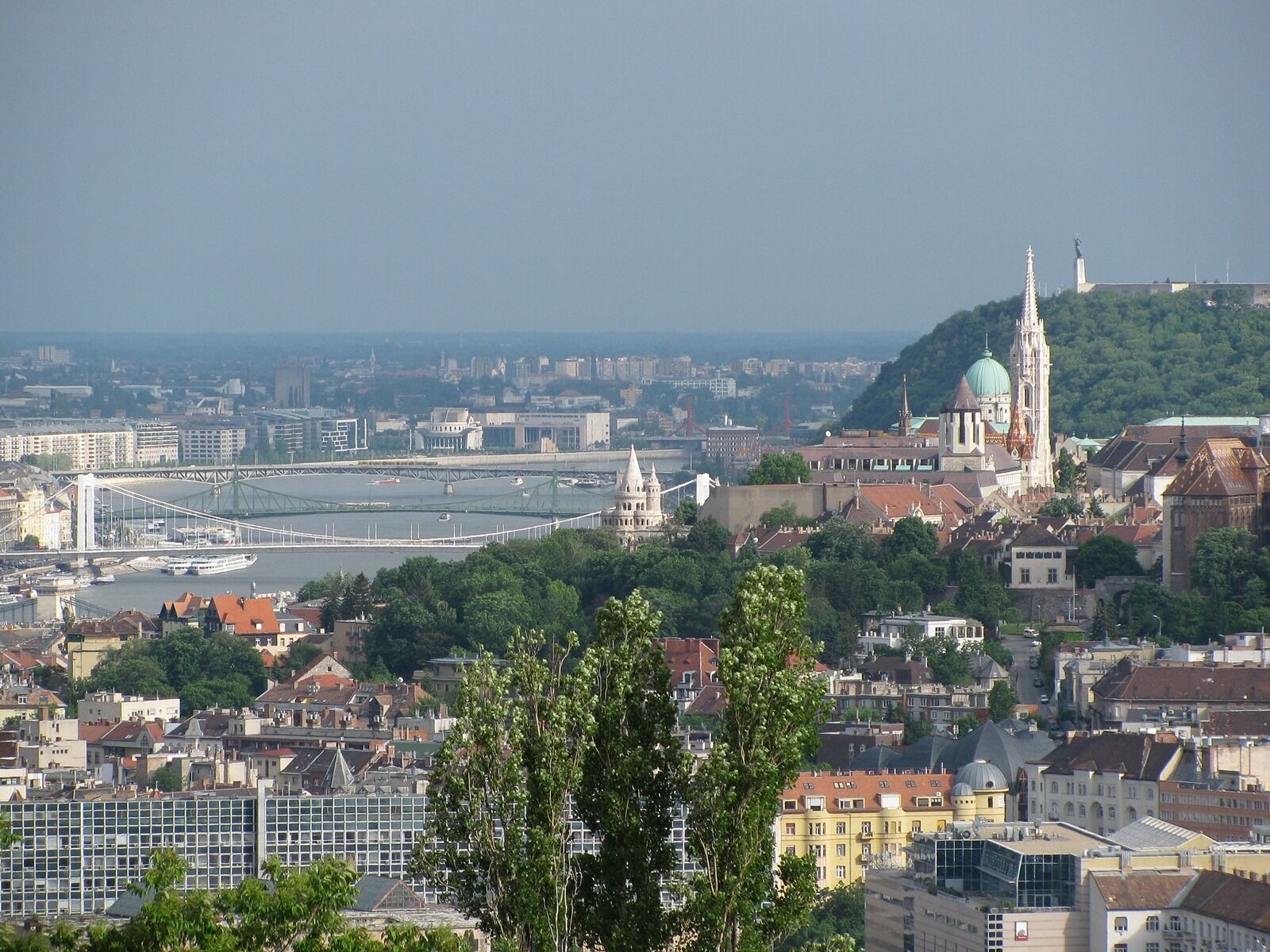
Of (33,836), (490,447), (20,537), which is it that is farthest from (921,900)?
(490,447)

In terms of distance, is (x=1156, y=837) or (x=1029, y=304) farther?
(x=1029, y=304)

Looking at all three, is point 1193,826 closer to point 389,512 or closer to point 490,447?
point 389,512

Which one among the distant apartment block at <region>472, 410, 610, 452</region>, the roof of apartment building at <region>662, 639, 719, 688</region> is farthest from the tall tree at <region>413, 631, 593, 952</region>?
the distant apartment block at <region>472, 410, 610, 452</region>

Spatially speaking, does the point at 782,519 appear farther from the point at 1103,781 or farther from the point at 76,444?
the point at 76,444

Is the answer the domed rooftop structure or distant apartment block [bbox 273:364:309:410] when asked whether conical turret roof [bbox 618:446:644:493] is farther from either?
distant apartment block [bbox 273:364:309:410]

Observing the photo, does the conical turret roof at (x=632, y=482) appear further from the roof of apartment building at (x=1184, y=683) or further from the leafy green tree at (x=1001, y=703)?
the roof of apartment building at (x=1184, y=683)

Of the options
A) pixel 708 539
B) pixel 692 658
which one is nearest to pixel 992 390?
pixel 708 539
